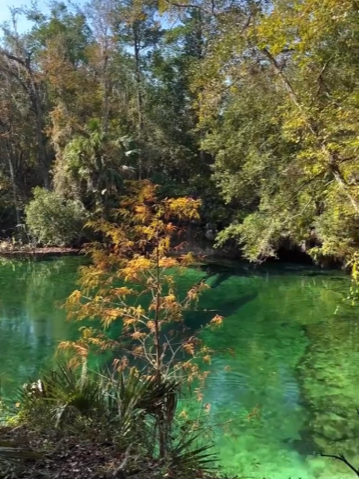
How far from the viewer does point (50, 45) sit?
24.9 m

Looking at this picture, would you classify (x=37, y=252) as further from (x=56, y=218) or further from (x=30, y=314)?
(x=30, y=314)

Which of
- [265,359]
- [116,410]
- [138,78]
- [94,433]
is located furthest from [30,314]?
[138,78]

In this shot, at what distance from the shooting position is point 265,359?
9.84m

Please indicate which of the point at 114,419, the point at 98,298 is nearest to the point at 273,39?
the point at 98,298

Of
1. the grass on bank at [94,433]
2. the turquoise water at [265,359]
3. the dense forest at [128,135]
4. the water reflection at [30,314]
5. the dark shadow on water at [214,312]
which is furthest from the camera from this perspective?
the dense forest at [128,135]

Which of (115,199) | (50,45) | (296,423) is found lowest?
(296,423)

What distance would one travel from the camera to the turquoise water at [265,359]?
6.46 metres

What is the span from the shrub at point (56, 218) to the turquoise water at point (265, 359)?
12.5 ft

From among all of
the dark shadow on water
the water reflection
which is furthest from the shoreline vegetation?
the water reflection

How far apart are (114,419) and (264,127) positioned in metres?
14.2

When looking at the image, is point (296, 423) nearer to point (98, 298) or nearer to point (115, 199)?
point (98, 298)

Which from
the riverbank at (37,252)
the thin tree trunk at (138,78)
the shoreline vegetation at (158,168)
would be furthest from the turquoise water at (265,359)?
the thin tree trunk at (138,78)

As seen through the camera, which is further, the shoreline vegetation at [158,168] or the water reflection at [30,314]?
the water reflection at [30,314]

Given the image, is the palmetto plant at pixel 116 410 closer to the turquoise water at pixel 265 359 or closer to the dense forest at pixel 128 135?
the turquoise water at pixel 265 359
